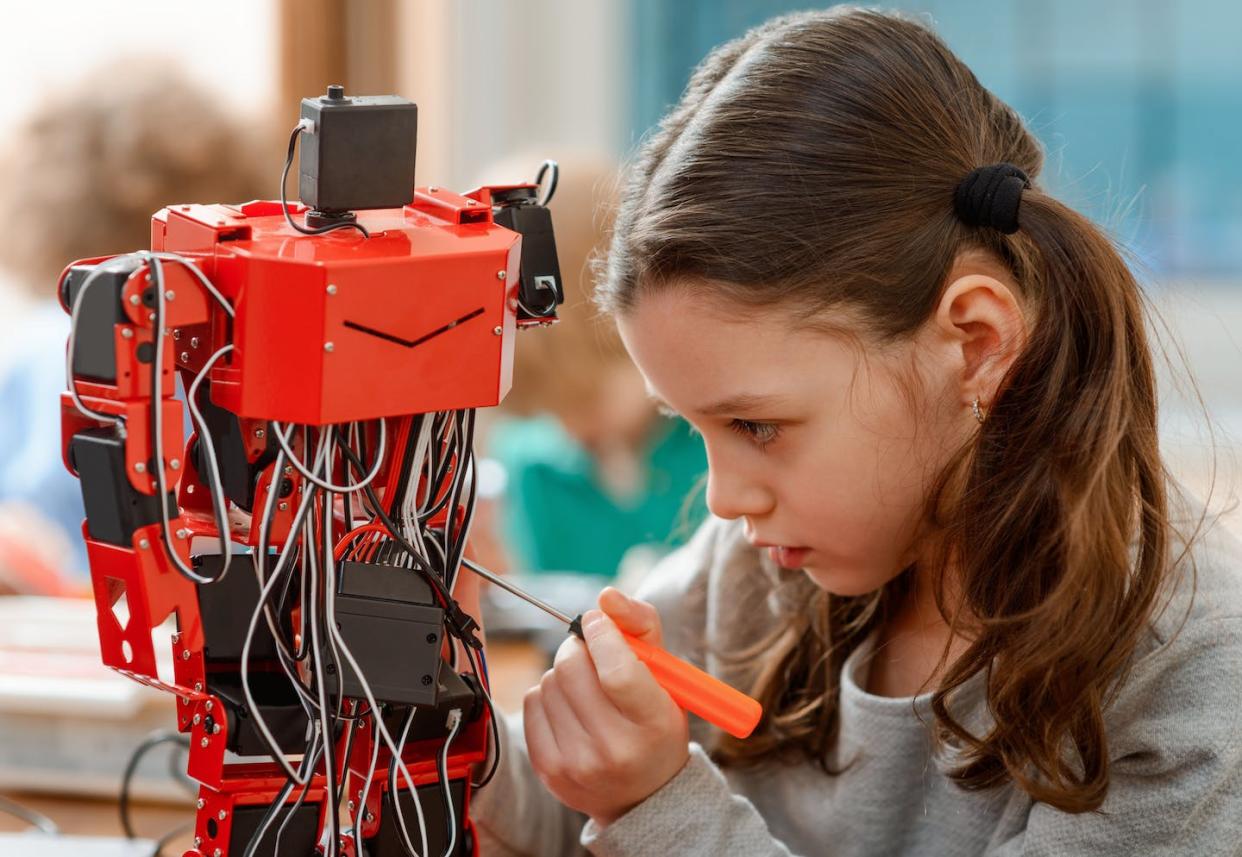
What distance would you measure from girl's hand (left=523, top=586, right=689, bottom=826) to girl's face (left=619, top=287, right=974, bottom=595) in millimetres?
108

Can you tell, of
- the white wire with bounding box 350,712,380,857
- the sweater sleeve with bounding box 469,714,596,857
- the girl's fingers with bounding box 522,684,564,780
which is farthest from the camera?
the sweater sleeve with bounding box 469,714,596,857

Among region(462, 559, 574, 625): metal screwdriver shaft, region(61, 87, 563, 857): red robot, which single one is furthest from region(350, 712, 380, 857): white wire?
region(462, 559, 574, 625): metal screwdriver shaft

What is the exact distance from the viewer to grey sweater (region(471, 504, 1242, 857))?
2.61 feet

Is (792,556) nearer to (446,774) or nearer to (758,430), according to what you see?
(758,430)

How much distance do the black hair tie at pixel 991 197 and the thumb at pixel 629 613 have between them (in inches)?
11.8

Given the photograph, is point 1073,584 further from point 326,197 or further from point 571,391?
point 571,391

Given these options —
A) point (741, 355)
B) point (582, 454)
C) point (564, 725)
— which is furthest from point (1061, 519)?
point (582, 454)

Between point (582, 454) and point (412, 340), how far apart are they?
1.37 metres

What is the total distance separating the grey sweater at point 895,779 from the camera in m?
0.80

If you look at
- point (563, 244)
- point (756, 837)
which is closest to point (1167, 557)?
point (756, 837)

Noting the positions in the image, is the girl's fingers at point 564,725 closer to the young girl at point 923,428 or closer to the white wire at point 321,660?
the young girl at point 923,428

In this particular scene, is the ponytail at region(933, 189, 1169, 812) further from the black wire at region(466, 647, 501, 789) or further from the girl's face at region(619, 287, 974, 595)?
the black wire at region(466, 647, 501, 789)

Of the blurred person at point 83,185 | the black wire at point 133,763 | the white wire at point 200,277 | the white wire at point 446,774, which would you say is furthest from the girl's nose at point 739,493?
the blurred person at point 83,185

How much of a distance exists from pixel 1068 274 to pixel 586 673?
0.37 m
